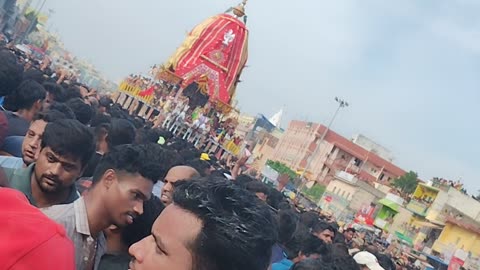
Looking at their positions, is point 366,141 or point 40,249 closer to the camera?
point 40,249

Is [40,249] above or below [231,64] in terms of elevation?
below

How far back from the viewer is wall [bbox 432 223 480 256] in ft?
134

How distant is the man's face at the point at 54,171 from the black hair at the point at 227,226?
1.59 m

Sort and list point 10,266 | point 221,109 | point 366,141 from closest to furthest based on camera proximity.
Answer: point 10,266, point 221,109, point 366,141

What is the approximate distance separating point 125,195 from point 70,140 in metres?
0.63

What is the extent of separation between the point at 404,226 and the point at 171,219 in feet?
169

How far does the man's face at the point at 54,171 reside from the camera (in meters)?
3.14

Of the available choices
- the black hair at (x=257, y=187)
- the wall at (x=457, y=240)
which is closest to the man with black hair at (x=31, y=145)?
the black hair at (x=257, y=187)

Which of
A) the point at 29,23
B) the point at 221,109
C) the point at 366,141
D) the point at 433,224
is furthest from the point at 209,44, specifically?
the point at 366,141

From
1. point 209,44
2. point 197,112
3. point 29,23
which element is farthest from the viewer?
point 29,23

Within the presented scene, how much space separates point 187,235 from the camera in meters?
1.65

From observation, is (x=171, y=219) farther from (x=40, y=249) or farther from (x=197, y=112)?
(x=197, y=112)

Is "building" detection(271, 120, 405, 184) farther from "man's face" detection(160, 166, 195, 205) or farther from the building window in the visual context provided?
"man's face" detection(160, 166, 195, 205)

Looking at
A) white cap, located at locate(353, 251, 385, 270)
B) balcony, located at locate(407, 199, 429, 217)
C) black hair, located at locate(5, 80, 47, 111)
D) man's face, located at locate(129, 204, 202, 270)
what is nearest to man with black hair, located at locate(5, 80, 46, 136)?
black hair, located at locate(5, 80, 47, 111)
